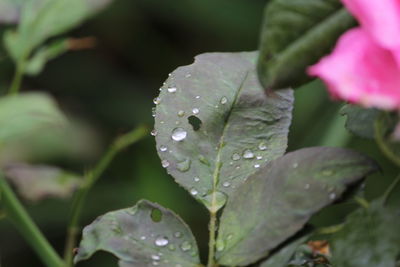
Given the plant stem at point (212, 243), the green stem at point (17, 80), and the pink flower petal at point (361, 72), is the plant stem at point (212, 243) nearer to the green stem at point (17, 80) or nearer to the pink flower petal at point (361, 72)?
the pink flower petal at point (361, 72)

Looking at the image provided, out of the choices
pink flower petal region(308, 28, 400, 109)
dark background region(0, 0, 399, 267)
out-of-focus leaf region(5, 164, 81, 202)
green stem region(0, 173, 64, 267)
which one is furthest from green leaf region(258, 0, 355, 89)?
dark background region(0, 0, 399, 267)

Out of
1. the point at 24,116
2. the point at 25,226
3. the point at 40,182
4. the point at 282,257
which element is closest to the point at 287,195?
the point at 282,257

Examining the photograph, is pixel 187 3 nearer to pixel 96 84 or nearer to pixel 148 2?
pixel 148 2

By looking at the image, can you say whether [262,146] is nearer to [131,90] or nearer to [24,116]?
[24,116]

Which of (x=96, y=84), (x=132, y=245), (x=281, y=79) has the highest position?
(x=281, y=79)

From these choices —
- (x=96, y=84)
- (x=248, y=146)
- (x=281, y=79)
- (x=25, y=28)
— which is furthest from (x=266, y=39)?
(x=96, y=84)

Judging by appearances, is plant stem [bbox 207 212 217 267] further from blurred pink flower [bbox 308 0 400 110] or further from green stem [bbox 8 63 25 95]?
green stem [bbox 8 63 25 95]

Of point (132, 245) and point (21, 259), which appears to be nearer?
point (132, 245)

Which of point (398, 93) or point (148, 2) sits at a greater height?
point (398, 93)
